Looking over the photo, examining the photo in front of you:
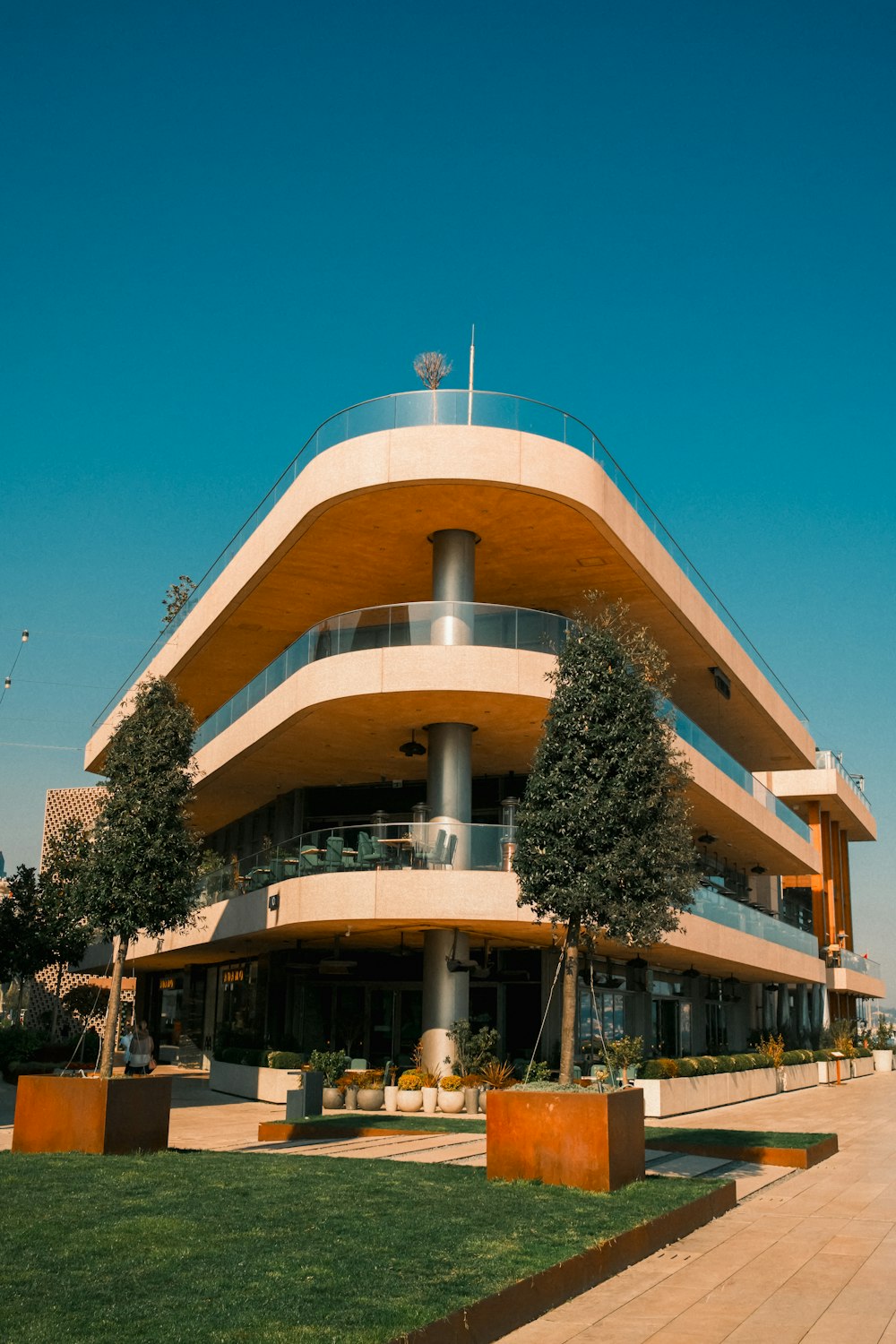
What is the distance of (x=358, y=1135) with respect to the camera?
742 inches

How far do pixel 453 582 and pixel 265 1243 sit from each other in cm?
1778

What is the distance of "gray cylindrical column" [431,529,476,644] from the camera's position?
2425 cm

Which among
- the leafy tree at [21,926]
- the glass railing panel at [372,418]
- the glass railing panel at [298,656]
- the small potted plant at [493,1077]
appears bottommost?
the small potted plant at [493,1077]

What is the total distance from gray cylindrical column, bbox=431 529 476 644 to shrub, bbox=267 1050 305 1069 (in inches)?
401

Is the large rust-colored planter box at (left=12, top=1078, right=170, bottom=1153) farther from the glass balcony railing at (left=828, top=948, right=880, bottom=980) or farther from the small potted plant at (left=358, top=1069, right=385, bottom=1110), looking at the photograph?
the glass balcony railing at (left=828, top=948, right=880, bottom=980)

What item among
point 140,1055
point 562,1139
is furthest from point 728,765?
point 562,1139

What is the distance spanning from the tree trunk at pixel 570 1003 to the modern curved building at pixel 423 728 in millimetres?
7194

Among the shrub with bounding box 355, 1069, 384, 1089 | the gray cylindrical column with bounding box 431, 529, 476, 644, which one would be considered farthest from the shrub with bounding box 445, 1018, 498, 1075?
the gray cylindrical column with bounding box 431, 529, 476, 644

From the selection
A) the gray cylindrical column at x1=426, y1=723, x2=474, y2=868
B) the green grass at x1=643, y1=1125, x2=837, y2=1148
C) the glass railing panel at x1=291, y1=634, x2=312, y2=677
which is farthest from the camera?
the glass railing panel at x1=291, y1=634, x2=312, y2=677

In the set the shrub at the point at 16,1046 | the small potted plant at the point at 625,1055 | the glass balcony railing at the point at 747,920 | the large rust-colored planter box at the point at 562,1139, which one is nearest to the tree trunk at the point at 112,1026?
the large rust-colored planter box at the point at 562,1139

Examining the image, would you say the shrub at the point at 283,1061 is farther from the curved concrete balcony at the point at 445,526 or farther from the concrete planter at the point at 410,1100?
the curved concrete balcony at the point at 445,526

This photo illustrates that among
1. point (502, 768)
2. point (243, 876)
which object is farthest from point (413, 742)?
point (243, 876)

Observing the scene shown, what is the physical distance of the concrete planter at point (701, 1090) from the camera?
82.0ft

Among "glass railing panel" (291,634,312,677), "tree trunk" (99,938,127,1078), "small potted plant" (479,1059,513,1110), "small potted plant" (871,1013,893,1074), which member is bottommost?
"small potted plant" (871,1013,893,1074)
